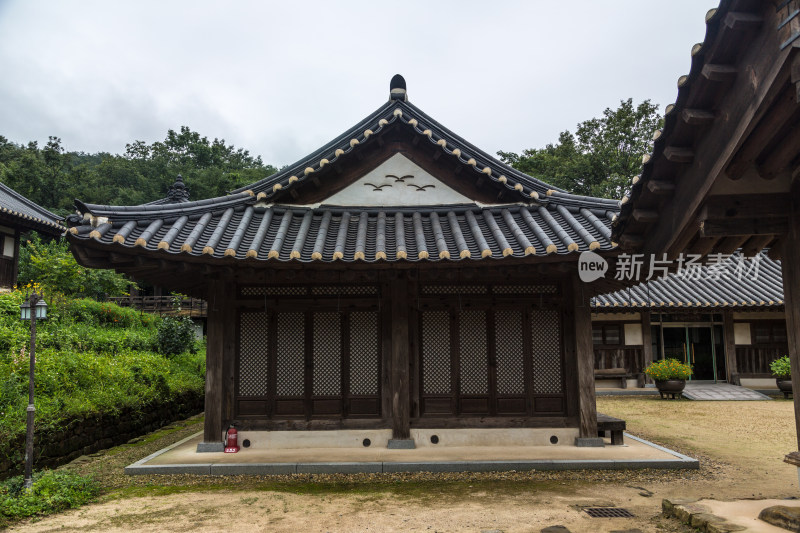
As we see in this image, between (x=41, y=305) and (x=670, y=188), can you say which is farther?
(x=41, y=305)

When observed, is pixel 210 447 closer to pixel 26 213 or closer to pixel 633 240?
pixel 633 240

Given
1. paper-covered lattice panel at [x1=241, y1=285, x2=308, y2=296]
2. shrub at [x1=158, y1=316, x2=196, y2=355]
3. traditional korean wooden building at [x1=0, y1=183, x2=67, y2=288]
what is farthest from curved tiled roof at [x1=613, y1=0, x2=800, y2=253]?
traditional korean wooden building at [x1=0, y1=183, x2=67, y2=288]

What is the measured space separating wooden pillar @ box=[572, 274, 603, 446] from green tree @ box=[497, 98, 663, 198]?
3088cm

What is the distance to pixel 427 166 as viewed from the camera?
34.1 feet

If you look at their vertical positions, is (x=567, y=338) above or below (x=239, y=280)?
below

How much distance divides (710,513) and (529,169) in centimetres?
4236

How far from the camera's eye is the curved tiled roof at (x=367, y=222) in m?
8.05

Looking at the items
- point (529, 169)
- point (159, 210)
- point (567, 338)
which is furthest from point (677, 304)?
point (529, 169)

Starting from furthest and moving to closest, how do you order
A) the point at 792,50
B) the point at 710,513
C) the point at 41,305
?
the point at 41,305 < the point at 710,513 < the point at 792,50

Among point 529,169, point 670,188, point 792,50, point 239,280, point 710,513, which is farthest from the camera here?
point 529,169

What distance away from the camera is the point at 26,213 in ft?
76.4

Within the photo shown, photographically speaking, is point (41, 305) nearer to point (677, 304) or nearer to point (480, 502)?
point (480, 502)

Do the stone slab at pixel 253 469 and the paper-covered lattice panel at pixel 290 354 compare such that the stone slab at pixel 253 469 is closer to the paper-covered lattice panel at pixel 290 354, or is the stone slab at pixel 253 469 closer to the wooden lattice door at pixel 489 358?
the paper-covered lattice panel at pixel 290 354

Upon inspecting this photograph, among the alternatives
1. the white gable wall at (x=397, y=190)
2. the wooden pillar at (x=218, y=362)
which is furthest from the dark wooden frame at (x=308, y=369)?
the white gable wall at (x=397, y=190)
